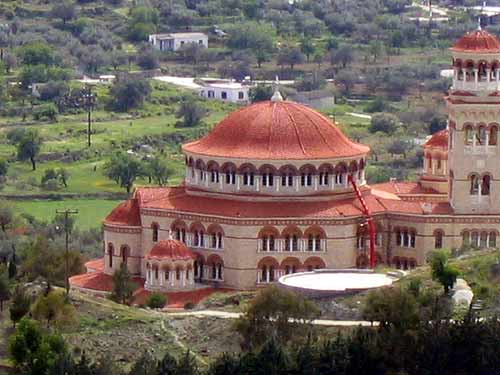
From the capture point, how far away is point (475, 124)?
354 feet

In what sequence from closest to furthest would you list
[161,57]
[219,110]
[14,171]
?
[14,171], [219,110], [161,57]

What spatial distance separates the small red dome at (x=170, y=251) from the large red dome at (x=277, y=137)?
4.58 m

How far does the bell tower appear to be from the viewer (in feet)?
352

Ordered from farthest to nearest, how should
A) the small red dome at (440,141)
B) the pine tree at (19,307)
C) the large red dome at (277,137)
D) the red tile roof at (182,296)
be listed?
the small red dome at (440,141), the large red dome at (277,137), the red tile roof at (182,296), the pine tree at (19,307)

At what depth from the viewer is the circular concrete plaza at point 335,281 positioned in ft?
323

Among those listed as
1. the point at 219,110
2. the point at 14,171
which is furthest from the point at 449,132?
the point at 219,110

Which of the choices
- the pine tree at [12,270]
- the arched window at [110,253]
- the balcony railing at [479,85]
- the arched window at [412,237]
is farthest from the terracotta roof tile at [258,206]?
the pine tree at [12,270]

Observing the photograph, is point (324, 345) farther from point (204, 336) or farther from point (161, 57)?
point (161, 57)

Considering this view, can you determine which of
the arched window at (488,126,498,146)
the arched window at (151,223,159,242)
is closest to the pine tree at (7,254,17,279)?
the arched window at (151,223,159,242)

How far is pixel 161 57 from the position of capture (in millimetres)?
196625

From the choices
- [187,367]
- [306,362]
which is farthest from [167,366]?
[306,362]

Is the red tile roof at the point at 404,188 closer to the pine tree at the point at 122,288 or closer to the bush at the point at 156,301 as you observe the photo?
the pine tree at the point at 122,288

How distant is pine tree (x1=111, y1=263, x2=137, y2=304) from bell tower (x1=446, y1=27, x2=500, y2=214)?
1300cm

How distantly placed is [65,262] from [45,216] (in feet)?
108
